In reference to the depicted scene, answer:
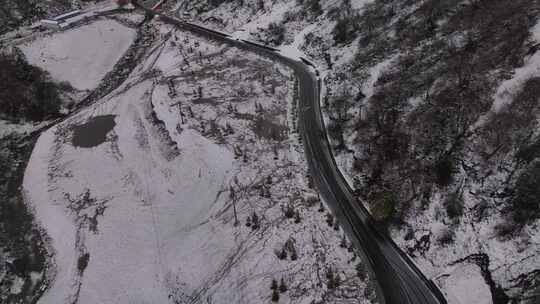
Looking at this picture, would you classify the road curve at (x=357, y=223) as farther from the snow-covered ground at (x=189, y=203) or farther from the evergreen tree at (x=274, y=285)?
the evergreen tree at (x=274, y=285)

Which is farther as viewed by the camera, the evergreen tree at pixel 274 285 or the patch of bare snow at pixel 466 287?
the evergreen tree at pixel 274 285

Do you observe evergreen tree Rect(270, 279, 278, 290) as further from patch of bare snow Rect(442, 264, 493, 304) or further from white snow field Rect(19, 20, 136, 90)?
white snow field Rect(19, 20, 136, 90)

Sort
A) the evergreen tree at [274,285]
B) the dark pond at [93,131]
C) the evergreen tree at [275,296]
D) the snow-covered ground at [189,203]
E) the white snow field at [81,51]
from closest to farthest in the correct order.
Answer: the evergreen tree at [275,296] < the evergreen tree at [274,285] < the snow-covered ground at [189,203] < the dark pond at [93,131] < the white snow field at [81,51]

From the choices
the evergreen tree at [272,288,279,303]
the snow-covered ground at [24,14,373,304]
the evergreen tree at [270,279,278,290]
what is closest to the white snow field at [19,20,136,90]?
the snow-covered ground at [24,14,373,304]

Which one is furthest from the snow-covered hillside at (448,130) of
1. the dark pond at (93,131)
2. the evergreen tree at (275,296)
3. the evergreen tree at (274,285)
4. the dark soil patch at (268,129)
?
the dark pond at (93,131)

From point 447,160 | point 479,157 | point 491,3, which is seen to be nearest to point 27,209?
point 447,160

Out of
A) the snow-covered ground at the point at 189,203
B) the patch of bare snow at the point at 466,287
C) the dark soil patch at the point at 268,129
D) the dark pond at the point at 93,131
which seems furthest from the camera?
the dark pond at the point at 93,131
